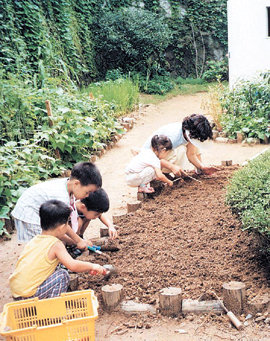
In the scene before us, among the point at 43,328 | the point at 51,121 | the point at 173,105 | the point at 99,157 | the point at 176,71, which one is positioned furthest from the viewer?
the point at 176,71

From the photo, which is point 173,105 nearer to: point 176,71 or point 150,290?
point 176,71

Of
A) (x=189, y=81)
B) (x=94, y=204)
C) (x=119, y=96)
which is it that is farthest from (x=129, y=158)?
(x=189, y=81)

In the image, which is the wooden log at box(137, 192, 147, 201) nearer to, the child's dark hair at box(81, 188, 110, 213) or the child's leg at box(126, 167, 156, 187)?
the child's leg at box(126, 167, 156, 187)

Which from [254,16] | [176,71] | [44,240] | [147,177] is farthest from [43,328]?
[176,71]

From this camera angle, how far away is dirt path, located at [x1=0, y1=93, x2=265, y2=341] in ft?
11.9

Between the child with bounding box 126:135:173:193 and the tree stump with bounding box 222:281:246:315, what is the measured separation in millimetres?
2277

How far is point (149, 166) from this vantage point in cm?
518

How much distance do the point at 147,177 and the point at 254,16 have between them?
6746 millimetres

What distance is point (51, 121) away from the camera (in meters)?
6.95

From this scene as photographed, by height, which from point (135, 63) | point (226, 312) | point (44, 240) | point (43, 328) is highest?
point (135, 63)

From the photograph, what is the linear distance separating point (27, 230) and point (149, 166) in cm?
189

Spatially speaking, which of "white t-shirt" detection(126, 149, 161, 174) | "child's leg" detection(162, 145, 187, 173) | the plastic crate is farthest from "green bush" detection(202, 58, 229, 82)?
the plastic crate

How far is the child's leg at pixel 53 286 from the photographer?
306cm

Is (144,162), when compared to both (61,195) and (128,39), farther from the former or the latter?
(128,39)
